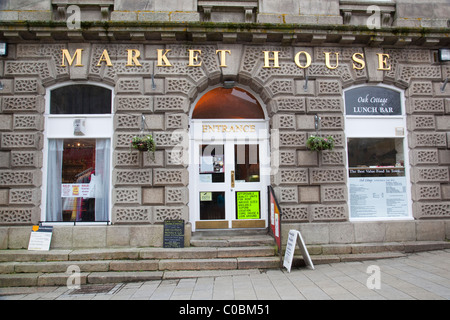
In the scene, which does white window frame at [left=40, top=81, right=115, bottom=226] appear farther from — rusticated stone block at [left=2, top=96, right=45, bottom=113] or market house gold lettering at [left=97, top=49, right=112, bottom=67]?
market house gold lettering at [left=97, top=49, right=112, bottom=67]

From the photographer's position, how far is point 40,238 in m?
6.76

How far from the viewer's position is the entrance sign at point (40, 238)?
22.0ft

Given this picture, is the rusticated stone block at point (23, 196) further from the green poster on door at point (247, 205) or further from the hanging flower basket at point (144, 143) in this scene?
the green poster on door at point (247, 205)

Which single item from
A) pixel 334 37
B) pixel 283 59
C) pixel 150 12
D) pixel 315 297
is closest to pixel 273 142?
pixel 283 59

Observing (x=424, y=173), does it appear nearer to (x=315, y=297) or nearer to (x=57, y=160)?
(x=315, y=297)

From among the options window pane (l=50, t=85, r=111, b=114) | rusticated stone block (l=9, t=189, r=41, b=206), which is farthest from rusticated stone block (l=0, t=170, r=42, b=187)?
window pane (l=50, t=85, r=111, b=114)

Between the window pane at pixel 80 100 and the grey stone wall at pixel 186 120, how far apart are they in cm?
29

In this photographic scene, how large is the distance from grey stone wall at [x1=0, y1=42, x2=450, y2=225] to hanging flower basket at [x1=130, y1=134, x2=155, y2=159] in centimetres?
26

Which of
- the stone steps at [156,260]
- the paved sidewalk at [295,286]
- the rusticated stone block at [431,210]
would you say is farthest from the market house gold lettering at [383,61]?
the paved sidewalk at [295,286]

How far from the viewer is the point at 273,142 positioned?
7.41m

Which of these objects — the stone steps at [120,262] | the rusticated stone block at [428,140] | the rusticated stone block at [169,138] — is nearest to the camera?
the stone steps at [120,262]

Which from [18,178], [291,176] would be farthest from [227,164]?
[18,178]

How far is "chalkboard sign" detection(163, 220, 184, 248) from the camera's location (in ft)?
22.3

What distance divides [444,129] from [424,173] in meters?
1.30
